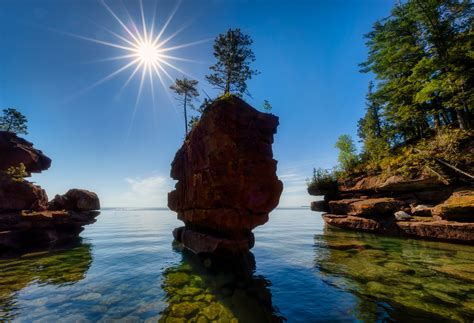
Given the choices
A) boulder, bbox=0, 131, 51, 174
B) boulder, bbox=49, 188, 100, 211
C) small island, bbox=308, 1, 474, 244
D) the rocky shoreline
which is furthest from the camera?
boulder, bbox=49, 188, 100, 211

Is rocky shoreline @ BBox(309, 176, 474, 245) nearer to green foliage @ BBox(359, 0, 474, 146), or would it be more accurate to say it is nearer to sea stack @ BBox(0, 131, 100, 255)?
green foliage @ BBox(359, 0, 474, 146)

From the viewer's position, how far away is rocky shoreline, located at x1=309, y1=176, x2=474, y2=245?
1410 centimetres

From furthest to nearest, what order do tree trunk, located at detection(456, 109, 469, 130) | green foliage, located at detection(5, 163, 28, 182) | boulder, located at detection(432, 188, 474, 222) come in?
green foliage, located at detection(5, 163, 28, 182)
tree trunk, located at detection(456, 109, 469, 130)
boulder, located at detection(432, 188, 474, 222)

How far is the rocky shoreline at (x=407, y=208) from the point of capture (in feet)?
46.3

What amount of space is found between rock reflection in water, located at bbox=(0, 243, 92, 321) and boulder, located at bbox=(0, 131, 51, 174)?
13.2m

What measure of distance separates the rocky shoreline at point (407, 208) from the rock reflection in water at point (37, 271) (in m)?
23.4

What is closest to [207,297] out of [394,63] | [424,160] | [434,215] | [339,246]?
[339,246]

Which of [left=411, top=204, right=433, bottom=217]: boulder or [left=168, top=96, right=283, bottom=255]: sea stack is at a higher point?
[left=168, top=96, right=283, bottom=255]: sea stack

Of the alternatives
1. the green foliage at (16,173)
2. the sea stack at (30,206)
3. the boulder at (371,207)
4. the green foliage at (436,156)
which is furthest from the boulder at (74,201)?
the green foliage at (436,156)

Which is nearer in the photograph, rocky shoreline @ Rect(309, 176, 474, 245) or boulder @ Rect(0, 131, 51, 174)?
rocky shoreline @ Rect(309, 176, 474, 245)

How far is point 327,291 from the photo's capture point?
820 cm

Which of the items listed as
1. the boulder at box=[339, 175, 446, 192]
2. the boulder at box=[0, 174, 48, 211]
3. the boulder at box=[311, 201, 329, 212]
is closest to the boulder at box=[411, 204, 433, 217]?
the boulder at box=[339, 175, 446, 192]

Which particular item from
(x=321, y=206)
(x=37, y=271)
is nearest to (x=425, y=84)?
(x=321, y=206)

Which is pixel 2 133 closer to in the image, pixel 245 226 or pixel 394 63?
pixel 245 226
